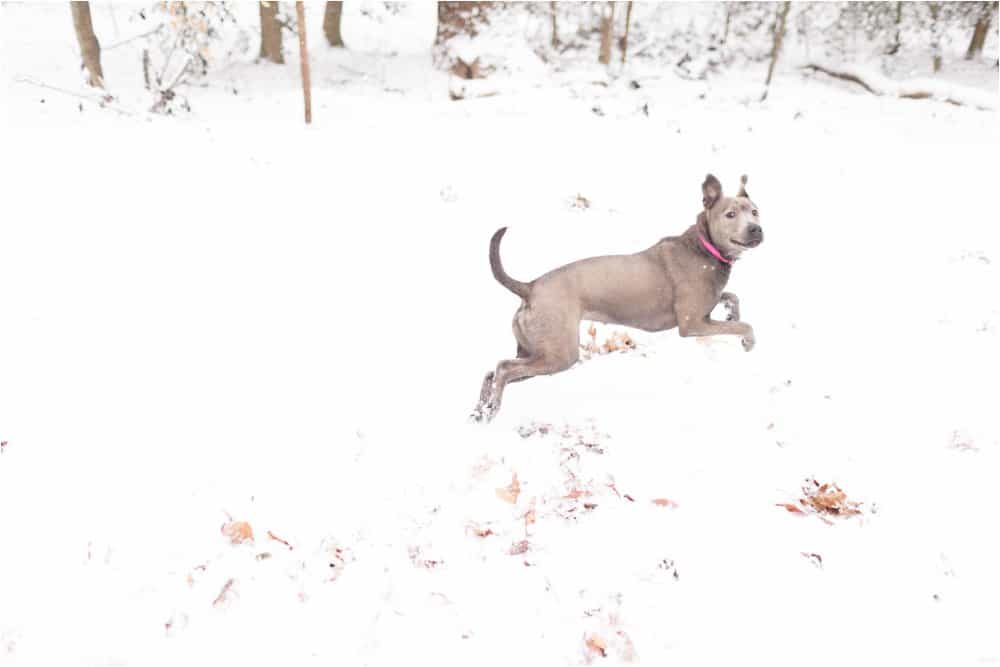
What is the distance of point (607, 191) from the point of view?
10.3 m

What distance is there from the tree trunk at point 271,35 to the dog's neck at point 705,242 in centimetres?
1489

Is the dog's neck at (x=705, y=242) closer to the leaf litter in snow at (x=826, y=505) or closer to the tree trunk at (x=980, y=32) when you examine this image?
the leaf litter in snow at (x=826, y=505)

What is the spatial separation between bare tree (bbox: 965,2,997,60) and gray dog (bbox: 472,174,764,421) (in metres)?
20.4

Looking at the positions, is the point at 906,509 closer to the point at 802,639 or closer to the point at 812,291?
the point at 802,639

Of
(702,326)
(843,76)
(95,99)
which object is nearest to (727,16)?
(843,76)

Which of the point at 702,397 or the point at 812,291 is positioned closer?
the point at 702,397

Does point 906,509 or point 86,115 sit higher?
point 86,115

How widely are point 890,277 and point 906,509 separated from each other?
474 cm

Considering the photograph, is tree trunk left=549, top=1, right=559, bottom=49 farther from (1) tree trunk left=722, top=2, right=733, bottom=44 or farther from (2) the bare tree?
(2) the bare tree

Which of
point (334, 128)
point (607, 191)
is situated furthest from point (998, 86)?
point (334, 128)

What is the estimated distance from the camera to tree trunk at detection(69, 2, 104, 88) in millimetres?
11641

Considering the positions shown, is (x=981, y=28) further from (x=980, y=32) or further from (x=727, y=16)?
(x=727, y=16)

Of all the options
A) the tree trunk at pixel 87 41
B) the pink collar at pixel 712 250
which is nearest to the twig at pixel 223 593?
the pink collar at pixel 712 250

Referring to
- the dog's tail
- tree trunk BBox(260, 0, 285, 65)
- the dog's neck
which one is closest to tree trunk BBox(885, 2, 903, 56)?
tree trunk BBox(260, 0, 285, 65)
